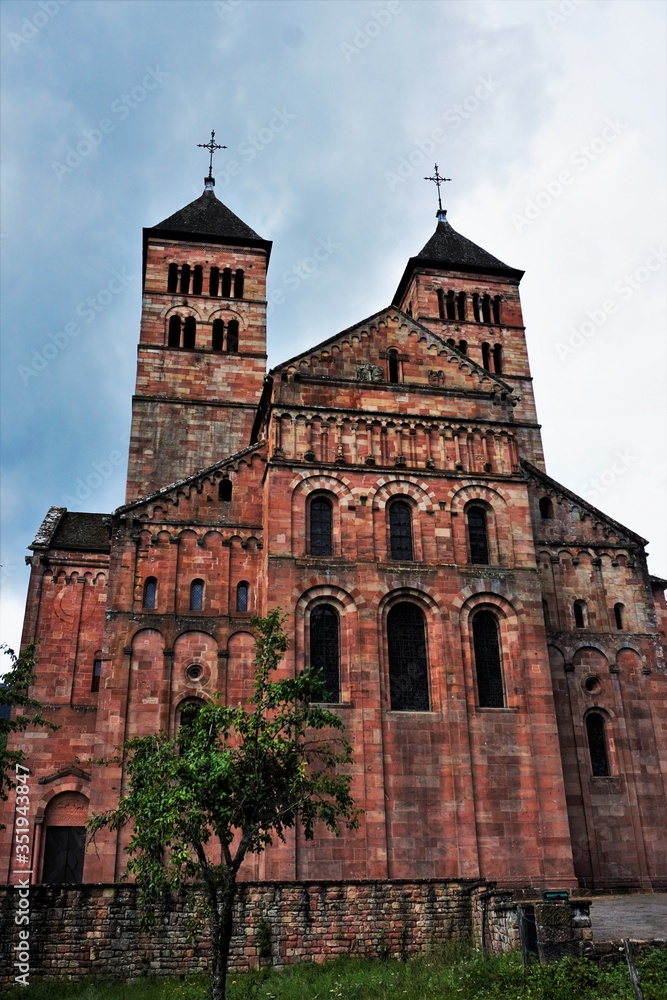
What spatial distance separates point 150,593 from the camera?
3017 cm

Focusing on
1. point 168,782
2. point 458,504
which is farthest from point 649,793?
point 168,782

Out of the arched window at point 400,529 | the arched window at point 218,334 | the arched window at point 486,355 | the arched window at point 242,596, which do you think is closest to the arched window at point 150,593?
the arched window at point 242,596

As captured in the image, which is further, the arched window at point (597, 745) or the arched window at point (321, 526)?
the arched window at point (597, 745)

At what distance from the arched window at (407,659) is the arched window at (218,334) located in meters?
22.4

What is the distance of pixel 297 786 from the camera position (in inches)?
747

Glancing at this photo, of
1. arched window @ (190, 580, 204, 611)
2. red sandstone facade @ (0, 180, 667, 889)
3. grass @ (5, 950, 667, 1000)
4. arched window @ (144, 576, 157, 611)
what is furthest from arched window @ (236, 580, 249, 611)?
grass @ (5, 950, 667, 1000)

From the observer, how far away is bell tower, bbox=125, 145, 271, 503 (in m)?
42.9

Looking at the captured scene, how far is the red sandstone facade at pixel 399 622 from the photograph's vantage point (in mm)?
26938

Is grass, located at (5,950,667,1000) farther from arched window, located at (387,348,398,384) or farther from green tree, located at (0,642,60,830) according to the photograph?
arched window, located at (387,348,398,384)

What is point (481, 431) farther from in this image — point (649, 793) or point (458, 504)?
point (649, 793)

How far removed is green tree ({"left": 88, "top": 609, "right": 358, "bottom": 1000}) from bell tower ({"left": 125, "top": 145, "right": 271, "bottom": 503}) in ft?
76.9

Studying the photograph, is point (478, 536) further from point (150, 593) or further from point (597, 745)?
point (150, 593)

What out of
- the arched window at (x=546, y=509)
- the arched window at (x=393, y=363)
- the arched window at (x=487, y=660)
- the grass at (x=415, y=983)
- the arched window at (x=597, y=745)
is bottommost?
the grass at (x=415, y=983)

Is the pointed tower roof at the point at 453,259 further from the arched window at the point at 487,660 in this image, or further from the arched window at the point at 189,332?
the arched window at the point at 487,660
